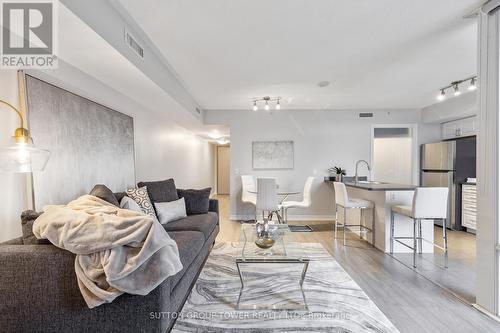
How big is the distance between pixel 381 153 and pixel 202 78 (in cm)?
459

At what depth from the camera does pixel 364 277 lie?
114 inches

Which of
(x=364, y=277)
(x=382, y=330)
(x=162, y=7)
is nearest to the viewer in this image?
(x=382, y=330)

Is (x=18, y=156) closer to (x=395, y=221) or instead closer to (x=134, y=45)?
(x=134, y=45)

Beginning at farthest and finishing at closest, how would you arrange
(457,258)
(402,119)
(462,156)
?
(402,119) < (462,156) < (457,258)

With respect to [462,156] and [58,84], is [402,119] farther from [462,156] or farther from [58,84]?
[58,84]

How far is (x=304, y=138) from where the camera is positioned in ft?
19.9

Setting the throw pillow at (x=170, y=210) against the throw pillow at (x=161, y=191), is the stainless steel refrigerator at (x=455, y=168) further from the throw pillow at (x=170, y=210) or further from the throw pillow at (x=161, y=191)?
the throw pillow at (x=161, y=191)

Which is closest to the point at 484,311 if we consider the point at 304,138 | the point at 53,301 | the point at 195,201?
the point at 53,301

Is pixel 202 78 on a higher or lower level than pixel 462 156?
higher

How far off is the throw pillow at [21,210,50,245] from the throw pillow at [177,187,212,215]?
2.21 meters

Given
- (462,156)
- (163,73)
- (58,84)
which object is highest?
(163,73)

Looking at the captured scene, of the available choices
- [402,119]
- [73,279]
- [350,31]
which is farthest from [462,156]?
[73,279]

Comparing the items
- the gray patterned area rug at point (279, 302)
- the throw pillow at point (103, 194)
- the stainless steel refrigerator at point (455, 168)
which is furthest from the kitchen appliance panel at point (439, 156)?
the throw pillow at point (103, 194)

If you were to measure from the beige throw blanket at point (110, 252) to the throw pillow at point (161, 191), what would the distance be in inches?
71.3
